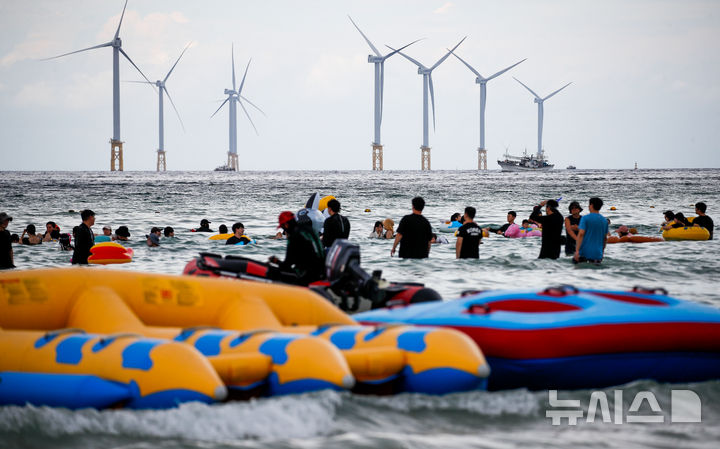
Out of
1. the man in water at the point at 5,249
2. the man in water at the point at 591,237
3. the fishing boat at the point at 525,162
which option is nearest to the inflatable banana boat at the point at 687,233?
the man in water at the point at 591,237

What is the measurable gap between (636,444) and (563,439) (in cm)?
49

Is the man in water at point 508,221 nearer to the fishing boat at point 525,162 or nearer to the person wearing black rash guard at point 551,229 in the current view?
the person wearing black rash guard at point 551,229

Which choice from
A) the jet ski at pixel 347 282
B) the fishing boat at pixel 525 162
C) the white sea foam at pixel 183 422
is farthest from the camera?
the fishing boat at pixel 525 162

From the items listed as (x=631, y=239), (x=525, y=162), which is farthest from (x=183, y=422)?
(x=525, y=162)

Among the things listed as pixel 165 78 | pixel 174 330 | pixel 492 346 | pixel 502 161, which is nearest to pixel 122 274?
pixel 174 330

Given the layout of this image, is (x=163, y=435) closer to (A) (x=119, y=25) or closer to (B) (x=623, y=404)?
(B) (x=623, y=404)

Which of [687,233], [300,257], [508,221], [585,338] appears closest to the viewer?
[585,338]

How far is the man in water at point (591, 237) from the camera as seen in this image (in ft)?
41.4

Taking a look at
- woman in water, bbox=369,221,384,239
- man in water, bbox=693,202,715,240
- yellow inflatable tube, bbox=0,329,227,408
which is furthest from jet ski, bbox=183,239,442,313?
man in water, bbox=693,202,715,240

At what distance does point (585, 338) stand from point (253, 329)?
2855mm

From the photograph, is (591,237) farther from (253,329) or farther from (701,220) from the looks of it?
(701,220)

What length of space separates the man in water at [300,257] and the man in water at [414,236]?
12.8ft

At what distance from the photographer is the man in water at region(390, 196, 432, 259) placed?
1333 centimetres

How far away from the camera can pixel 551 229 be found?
14.1m
